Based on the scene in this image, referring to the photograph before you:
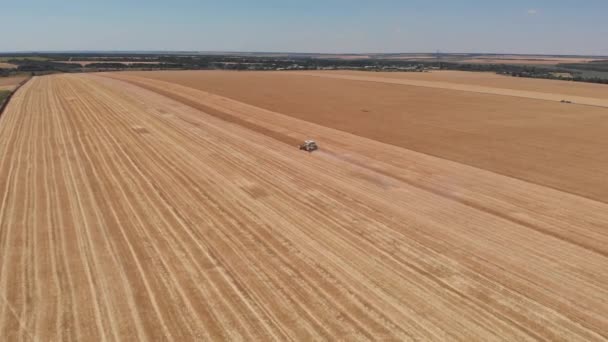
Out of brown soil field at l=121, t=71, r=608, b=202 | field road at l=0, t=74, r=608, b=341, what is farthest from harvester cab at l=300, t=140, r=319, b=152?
brown soil field at l=121, t=71, r=608, b=202

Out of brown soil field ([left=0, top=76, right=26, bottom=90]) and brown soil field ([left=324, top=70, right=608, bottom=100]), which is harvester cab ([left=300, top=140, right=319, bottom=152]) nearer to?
brown soil field ([left=324, top=70, right=608, bottom=100])

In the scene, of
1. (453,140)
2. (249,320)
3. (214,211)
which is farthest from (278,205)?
(453,140)

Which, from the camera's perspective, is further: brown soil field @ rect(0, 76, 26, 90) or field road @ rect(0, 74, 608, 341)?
brown soil field @ rect(0, 76, 26, 90)

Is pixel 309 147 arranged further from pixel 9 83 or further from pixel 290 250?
pixel 9 83

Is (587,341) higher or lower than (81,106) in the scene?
lower

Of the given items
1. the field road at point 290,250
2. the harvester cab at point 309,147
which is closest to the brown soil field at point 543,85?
the harvester cab at point 309,147

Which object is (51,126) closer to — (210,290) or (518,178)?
(210,290)
